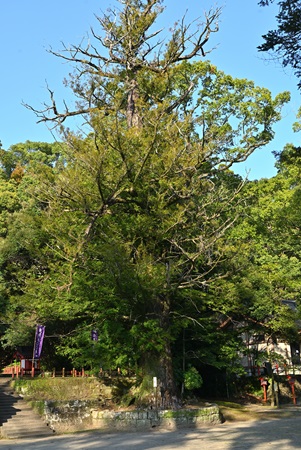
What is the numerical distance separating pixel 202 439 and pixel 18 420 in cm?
812

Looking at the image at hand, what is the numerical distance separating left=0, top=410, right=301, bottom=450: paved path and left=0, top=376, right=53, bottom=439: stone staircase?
8.57 ft

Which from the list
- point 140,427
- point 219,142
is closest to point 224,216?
point 219,142

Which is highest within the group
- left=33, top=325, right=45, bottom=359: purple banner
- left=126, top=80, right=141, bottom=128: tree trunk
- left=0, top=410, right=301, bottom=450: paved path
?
left=126, top=80, right=141, bottom=128: tree trunk

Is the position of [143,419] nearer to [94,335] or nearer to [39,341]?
[94,335]

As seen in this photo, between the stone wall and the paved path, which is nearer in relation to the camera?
the paved path

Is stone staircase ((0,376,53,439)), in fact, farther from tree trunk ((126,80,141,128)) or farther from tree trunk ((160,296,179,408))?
tree trunk ((126,80,141,128))

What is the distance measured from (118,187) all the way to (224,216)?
11.5 m

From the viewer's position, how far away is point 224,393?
24.3 meters

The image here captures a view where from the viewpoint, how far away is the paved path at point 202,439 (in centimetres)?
1014

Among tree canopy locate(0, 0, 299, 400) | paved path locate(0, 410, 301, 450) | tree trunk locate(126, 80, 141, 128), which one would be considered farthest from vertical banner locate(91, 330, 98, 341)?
tree trunk locate(126, 80, 141, 128)

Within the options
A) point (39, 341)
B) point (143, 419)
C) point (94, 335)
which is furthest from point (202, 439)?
point (39, 341)

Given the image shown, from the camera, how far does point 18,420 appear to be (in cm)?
1644

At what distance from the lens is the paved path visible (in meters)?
10.1

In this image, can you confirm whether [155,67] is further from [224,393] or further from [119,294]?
[224,393]
